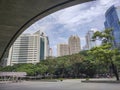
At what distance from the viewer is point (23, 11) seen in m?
6.05

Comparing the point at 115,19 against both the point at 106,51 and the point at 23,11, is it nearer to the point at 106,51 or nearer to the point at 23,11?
the point at 106,51

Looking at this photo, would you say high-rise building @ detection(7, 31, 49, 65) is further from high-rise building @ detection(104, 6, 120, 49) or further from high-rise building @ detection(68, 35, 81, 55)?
high-rise building @ detection(104, 6, 120, 49)

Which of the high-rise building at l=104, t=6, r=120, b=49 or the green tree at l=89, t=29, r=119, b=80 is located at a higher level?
the high-rise building at l=104, t=6, r=120, b=49

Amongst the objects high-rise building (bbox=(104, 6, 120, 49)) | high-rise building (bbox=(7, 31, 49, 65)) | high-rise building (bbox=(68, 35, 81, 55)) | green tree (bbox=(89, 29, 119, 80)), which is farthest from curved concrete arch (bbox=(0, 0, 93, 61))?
high-rise building (bbox=(68, 35, 81, 55))

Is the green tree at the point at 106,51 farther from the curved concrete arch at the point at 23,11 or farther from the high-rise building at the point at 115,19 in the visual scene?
the high-rise building at the point at 115,19

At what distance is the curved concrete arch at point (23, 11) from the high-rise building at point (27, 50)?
86.1 meters

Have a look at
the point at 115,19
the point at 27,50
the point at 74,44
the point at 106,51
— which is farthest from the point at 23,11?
the point at 74,44

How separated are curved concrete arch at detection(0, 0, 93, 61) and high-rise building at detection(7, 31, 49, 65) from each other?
86.1m

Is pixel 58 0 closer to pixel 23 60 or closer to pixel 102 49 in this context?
pixel 102 49

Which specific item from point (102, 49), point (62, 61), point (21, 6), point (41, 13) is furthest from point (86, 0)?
point (62, 61)

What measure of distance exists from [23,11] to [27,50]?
295ft

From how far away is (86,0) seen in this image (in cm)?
540

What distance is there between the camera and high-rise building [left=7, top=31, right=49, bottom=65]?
298 feet

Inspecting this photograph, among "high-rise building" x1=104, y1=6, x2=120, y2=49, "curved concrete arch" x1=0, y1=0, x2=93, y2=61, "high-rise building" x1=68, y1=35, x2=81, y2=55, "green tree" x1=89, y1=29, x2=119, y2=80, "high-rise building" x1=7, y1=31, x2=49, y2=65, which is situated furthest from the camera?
"high-rise building" x1=68, y1=35, x2=81, y2=55
